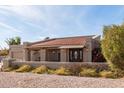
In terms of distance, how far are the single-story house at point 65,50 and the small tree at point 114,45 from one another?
14.2 m

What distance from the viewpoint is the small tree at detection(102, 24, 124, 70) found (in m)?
17.4

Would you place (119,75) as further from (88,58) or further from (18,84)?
(88,58)

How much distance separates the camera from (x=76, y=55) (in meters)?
34.7

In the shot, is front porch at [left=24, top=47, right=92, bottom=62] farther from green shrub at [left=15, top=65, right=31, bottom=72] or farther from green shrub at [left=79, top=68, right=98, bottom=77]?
green shrub at [left=79, top=68, right=98, bottom=77]

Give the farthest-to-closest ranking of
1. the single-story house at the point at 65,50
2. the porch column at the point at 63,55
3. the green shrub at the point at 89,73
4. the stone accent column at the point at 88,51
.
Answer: the porch column at the point at 63,55
the single-story house at the point at 65,50
the stone accent column at the point at 88,51
the green shrub at the point at 89,73

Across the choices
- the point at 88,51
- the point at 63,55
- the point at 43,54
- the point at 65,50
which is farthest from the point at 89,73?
the point at 43,54

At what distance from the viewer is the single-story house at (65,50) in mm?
32969

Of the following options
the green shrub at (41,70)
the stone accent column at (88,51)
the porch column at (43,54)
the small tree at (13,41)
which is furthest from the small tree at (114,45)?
the small tree at (13,41)

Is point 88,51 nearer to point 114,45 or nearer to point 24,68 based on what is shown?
point 24,68

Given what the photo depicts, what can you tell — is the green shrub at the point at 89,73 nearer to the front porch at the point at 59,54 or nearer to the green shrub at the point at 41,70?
the green shrub at the point at 41,70

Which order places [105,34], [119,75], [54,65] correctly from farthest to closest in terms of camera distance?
[54,65] → [119,75] → [105,34]

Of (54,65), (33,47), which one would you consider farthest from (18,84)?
(33,47)

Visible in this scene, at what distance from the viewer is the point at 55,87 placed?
14.6 meters
